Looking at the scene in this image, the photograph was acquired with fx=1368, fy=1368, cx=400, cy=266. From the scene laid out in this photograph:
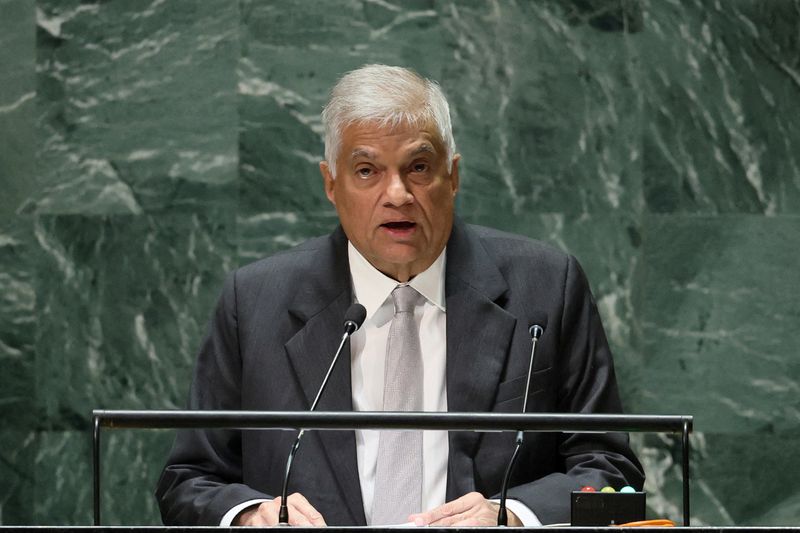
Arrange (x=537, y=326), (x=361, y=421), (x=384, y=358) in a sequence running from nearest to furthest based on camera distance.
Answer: (x=361, y=421) → (x=537, y=326) → (x=384, y=358)

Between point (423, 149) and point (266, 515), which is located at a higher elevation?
point (423, 149)

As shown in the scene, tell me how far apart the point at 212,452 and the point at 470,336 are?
0.73 m

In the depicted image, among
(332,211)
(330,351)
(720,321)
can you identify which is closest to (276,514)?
(330,351)

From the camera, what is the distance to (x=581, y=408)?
352 cm

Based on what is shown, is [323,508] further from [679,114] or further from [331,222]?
[679,114]

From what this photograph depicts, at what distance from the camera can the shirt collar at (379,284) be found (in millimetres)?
3625

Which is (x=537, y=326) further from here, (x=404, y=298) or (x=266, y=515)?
(x=266, y=515)

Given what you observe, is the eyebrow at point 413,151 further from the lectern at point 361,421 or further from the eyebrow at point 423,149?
the lectern at point 361,421

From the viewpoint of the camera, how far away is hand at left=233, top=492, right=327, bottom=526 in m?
2.99

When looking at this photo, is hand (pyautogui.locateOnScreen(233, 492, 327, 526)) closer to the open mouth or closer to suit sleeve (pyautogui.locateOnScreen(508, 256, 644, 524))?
suit sleeve (pyautogui.locateOnScreen(508, 256, 644, 524))

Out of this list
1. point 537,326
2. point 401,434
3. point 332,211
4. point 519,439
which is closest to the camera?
point 519,439

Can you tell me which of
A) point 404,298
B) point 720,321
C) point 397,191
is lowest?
point 720,321

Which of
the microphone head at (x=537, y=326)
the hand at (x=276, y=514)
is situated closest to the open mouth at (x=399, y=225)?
the microphone head at (x=537, y=326)

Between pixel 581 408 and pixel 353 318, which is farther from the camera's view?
pixel 581 408
